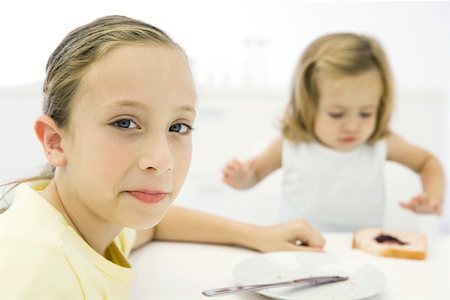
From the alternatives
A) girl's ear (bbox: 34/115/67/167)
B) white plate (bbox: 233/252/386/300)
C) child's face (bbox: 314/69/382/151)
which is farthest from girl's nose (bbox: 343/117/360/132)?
girl's ear (bbox: 34/115/67/167)

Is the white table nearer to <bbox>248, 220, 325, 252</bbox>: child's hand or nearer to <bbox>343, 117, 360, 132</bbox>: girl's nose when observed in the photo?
<bbox>248, 220, 325, 252</bbox>: child's hand

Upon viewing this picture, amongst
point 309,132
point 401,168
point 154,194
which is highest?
point 154,194

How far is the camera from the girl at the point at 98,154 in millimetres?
538

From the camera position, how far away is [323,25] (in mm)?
2459

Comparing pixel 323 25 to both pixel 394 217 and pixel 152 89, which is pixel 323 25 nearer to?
pixel 394 217

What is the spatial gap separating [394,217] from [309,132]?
1.05 ft

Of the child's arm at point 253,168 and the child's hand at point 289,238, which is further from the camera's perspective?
the child's arm at point 253,168

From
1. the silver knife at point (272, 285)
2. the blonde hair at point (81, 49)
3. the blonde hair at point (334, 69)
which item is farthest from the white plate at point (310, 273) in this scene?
the blonde hair at point (334, 69)

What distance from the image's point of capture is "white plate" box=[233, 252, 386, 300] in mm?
674

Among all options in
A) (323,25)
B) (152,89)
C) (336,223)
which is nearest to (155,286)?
(152,89)

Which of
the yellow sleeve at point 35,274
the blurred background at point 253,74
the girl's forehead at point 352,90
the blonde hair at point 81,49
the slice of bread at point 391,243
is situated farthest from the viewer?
the blurred background at point 253,74

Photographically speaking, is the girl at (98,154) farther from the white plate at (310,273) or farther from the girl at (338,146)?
the girl at (338,146)

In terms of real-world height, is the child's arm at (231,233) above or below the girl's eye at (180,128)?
below

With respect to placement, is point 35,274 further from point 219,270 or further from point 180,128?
point 219,270
